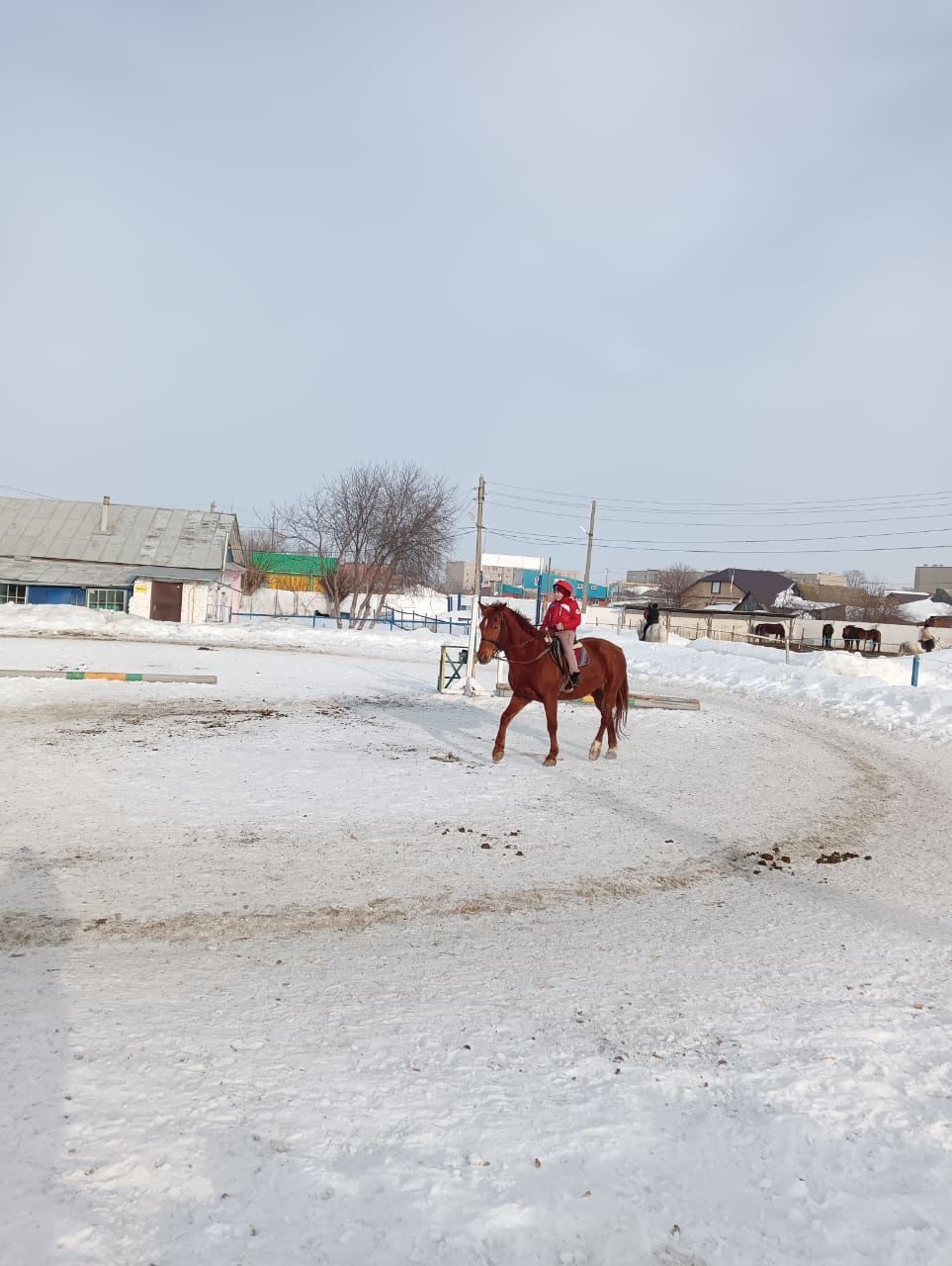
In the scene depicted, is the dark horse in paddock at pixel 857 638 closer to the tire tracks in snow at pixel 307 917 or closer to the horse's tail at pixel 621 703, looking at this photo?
the horse's tail at pixel 621 703

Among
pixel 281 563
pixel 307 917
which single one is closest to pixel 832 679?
pixel 307 917

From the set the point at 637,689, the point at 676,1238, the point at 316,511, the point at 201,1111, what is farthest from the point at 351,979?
the point at 316,511

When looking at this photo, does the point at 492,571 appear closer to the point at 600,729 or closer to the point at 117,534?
the point at 117,534

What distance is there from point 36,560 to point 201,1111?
45.1m

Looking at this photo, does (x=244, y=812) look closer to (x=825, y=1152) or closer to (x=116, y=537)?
(x=825, y=1152)

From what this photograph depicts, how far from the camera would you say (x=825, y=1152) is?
9.45 ft

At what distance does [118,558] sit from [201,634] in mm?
13075

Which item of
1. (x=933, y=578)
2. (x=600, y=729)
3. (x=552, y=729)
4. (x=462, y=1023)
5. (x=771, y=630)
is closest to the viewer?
(x=462, y=1023)

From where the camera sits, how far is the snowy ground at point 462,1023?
251 centimetres

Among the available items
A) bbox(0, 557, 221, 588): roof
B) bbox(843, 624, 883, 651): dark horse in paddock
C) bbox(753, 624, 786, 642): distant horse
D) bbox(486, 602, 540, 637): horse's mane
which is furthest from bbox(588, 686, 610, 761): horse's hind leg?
bbox(753, 624, 786, 642): distant horse

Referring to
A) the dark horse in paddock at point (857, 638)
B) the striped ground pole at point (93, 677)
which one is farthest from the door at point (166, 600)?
A: the dark horse in paddock at point (857, 638)

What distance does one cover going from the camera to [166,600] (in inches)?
1618

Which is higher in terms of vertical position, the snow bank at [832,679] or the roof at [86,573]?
the roof at [86,573]

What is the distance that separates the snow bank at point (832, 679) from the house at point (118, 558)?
975 inches
